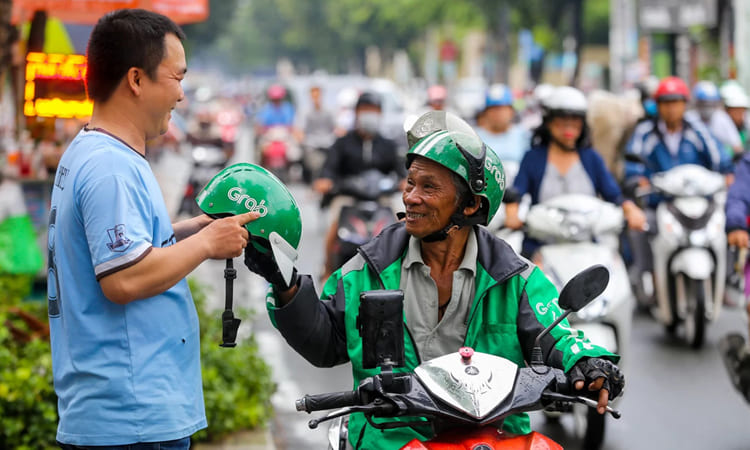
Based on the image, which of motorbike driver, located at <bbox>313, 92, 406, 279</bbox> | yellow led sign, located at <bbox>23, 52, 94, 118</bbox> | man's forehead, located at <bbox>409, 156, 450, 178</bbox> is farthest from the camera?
motorbike driver, located at <bbox>313, 92, 406, 279</bbox>

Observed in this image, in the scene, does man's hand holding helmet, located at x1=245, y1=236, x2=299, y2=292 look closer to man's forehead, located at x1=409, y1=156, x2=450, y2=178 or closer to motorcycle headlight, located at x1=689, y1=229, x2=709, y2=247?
man's forehead, located at x1=409, y1=156, x2=450, y2=178

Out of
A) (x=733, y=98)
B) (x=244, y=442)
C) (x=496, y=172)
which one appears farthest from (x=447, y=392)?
(x=733, y=98)

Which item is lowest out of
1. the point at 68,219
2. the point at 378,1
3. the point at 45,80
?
the point at 68,219

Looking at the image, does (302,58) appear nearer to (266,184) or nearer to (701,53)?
(701,53)

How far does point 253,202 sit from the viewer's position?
3318mm

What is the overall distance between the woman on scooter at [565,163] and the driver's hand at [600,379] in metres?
4.44

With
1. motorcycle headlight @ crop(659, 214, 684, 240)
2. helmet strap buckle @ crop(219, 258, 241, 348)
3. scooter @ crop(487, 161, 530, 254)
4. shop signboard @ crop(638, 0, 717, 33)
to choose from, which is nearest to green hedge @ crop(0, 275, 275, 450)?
scooter @ crop(487, 161, 530, 254)

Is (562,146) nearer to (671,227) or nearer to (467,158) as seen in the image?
(671,227)

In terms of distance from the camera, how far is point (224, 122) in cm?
2936

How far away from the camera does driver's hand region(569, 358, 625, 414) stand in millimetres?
3207

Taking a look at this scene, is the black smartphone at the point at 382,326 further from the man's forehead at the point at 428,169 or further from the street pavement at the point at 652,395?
the street pavement at the point at 652,395

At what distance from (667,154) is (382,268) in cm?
724

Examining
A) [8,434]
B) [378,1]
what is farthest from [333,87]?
[378,1]

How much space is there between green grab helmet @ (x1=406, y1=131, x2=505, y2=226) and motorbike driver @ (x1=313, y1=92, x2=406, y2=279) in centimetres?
723
